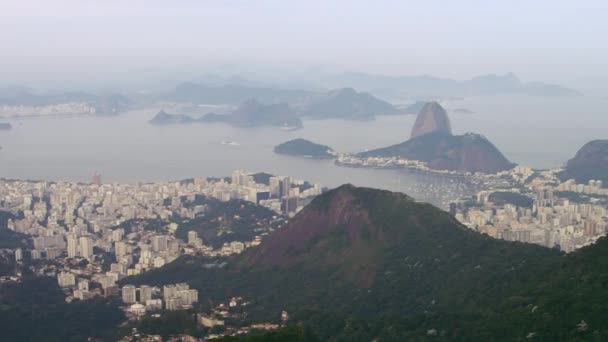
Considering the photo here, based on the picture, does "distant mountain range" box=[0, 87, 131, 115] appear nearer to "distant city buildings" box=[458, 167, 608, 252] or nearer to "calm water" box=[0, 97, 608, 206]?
"calm water" box=[0, 97, 608, 206]

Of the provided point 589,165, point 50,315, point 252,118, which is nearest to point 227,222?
point 50,315

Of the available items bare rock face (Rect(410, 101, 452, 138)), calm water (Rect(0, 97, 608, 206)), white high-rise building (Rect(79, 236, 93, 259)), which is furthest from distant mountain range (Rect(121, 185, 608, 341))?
bare rock face (Rect(410, 101, 452, 138))

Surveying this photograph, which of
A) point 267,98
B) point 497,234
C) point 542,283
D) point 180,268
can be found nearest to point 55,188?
point 180,268

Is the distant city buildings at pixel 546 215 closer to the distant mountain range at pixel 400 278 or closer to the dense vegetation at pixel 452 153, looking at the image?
the dense vegetation at pixel 452 153

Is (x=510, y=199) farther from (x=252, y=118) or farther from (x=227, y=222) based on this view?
(x=252, y=118)

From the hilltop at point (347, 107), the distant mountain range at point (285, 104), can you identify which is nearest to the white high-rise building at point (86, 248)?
the distant mountain range at point (285, 104)

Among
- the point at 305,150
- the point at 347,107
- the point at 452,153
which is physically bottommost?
Answer: the point at 452,153

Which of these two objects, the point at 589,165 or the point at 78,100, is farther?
the point at 78,100
